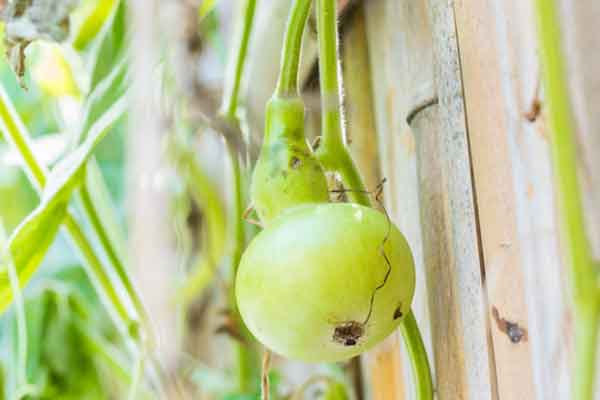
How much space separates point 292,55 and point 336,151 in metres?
0.07

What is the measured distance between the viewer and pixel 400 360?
2.45 feet

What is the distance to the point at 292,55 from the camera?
20.6 inches

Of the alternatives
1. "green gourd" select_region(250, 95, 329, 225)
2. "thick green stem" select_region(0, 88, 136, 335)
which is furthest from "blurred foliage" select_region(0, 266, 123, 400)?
"green gourd" select_region(250, 95, 329, 225)

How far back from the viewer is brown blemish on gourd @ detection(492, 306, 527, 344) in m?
0.47

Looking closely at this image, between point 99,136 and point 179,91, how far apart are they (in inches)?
13.3

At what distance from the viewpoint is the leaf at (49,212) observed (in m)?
0.70

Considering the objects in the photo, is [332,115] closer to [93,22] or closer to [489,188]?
[489,188]

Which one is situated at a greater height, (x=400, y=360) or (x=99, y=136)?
(x=99, y=136)

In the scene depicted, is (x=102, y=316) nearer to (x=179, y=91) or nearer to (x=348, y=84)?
(x=179, y=91)

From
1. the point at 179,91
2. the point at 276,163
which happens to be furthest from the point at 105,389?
the point at 276,163

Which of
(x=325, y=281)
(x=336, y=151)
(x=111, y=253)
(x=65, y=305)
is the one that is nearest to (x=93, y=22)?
(x=111, y=253)

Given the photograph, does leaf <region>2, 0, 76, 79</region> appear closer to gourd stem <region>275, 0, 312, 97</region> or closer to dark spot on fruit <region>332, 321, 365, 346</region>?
gourd stem <region>275, 0, 312, 97</region>

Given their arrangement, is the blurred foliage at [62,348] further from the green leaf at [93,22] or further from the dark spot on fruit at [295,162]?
the dark spot on fruit at [295,162]

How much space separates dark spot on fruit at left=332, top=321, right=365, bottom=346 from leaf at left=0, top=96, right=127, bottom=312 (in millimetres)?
345
